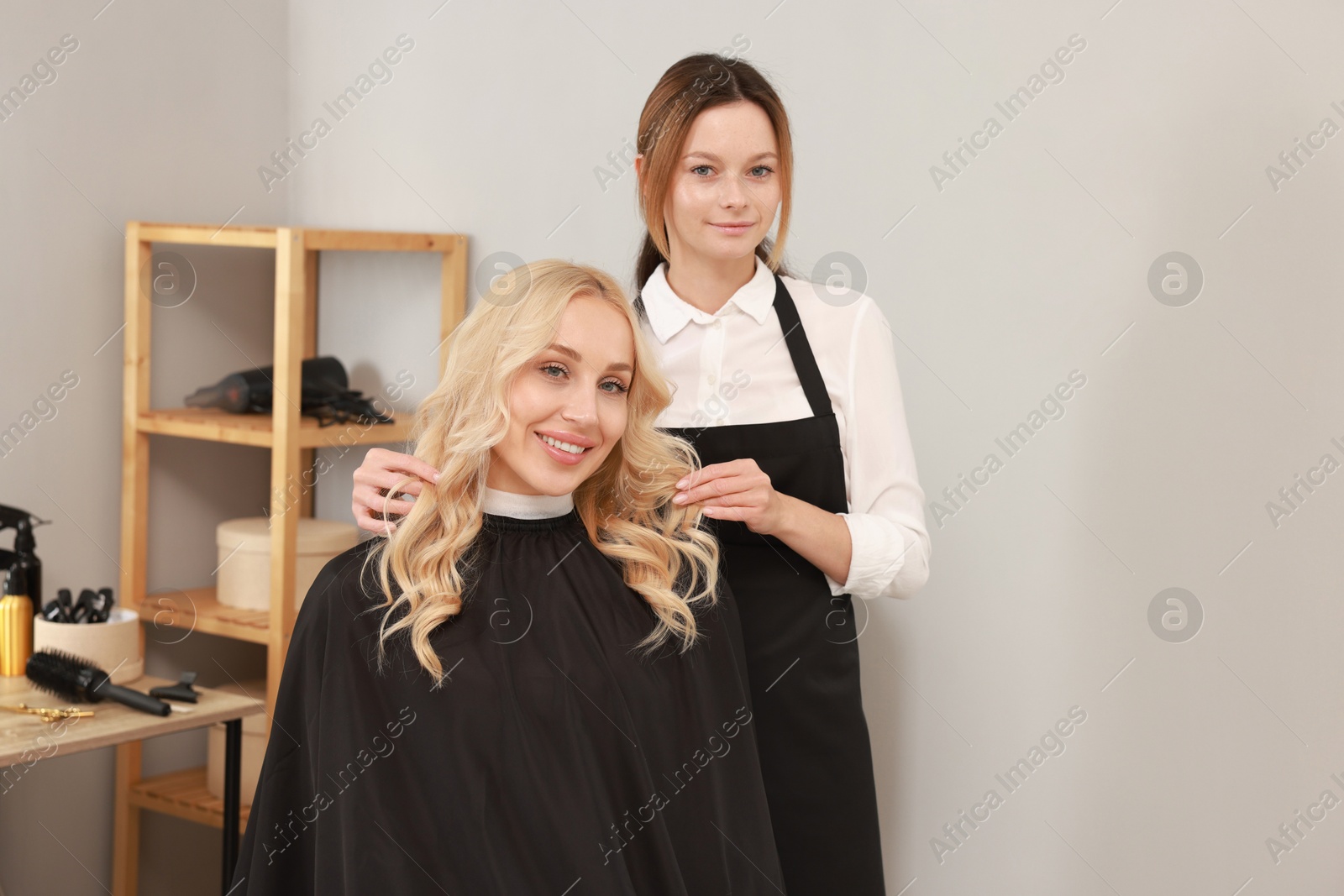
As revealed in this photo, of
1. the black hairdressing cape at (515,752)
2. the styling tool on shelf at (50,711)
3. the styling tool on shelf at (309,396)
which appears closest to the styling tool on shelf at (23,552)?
the styling tool on shelf at (50,711)

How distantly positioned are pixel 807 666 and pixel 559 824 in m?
0.49

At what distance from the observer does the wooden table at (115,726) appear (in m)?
1.80

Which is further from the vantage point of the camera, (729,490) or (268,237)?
(268,237)

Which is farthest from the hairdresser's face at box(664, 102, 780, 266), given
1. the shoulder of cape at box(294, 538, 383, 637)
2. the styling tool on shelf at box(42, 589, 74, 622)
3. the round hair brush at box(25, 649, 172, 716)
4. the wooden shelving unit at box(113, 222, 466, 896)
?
the styling tool on shelf at box(42, 589, 74, 622)

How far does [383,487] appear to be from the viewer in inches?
53.6

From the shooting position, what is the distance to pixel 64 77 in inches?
94.1

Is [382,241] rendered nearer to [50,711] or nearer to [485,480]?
[50,711]

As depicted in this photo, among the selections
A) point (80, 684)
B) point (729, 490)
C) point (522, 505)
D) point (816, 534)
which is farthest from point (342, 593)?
point (80, 684)

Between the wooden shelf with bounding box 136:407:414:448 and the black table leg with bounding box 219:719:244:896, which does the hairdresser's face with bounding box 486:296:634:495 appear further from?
the wooden shelf with bounding box 136:407:414:448

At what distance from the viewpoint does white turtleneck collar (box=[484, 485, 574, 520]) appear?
4.64ft

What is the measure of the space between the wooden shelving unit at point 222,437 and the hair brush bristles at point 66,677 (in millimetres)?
342

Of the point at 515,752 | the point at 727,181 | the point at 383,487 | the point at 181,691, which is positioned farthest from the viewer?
the point at 181,691

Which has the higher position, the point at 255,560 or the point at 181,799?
the point at 255,560

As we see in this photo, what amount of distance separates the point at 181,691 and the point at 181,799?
55cm
